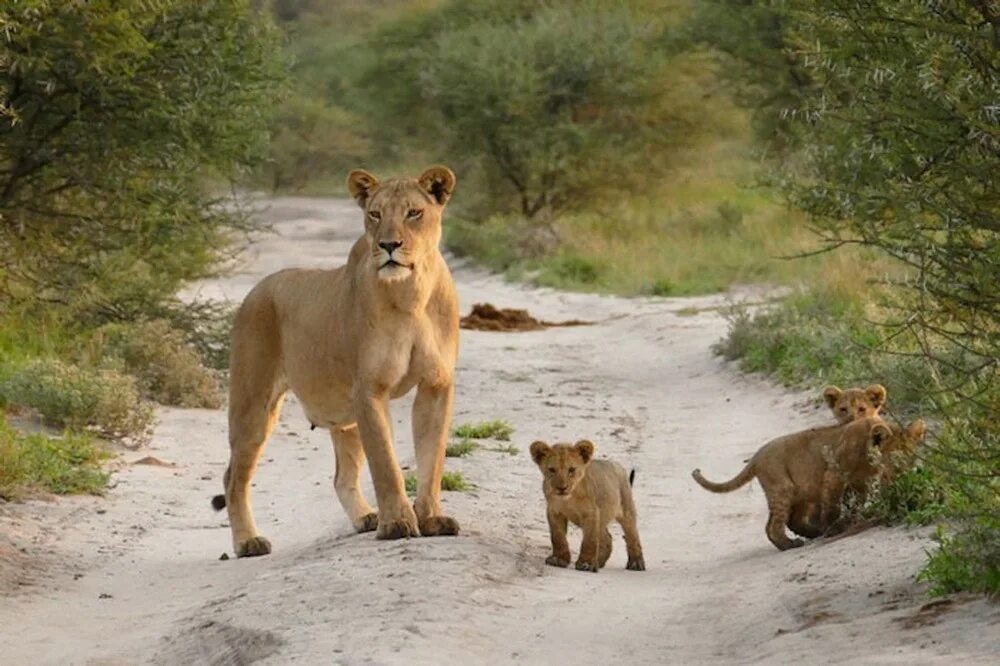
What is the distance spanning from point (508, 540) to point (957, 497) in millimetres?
2187

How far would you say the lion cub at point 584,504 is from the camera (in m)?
9.17

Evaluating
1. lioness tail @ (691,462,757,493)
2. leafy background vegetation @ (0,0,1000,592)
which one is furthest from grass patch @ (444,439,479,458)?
lioness tail @ (691,462,757,493)

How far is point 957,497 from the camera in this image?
8.65 meters

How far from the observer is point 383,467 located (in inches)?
354

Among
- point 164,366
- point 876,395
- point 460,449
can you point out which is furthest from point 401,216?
point 164,366

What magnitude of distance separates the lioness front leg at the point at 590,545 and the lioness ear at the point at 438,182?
1609mm

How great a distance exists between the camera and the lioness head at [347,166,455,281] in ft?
29.3

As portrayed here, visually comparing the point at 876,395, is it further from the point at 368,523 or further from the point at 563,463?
the point at 368,523

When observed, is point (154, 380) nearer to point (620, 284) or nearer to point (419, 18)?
point (620, 284)

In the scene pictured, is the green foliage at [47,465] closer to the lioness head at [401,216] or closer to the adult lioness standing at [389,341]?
the adult lioness standing at [389,341]

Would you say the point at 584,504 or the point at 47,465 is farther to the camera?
the point at 47,465

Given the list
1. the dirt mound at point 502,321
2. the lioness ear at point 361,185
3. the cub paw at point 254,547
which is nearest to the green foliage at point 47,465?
the cub paw at point 254,547

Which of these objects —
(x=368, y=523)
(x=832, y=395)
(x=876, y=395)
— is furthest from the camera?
(x=832, y=395)

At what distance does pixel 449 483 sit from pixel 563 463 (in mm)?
2035
